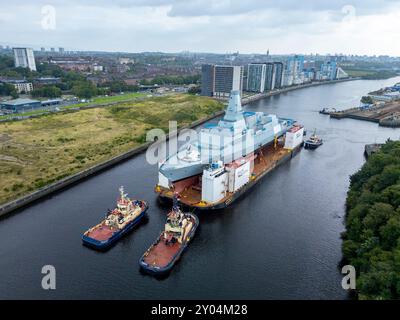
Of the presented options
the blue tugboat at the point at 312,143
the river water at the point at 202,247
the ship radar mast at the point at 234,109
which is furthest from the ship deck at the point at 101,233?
the blue tugboat at the point at 312,143

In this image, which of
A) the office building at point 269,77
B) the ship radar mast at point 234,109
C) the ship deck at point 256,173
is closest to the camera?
the ship deck at point 256,173

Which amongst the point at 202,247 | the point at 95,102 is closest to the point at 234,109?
the point at 202,247

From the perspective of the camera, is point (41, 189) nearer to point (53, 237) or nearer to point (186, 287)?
point (53, 237)

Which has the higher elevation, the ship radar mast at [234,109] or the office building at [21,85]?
the ship radar mast at [234,109]

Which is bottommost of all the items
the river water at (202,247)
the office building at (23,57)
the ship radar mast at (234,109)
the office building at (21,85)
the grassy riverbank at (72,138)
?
the river water at (202,247)

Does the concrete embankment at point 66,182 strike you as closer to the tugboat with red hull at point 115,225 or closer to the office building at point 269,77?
the tugboat with red hull at point 115,225

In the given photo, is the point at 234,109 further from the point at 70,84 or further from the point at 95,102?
the point at 70,84
